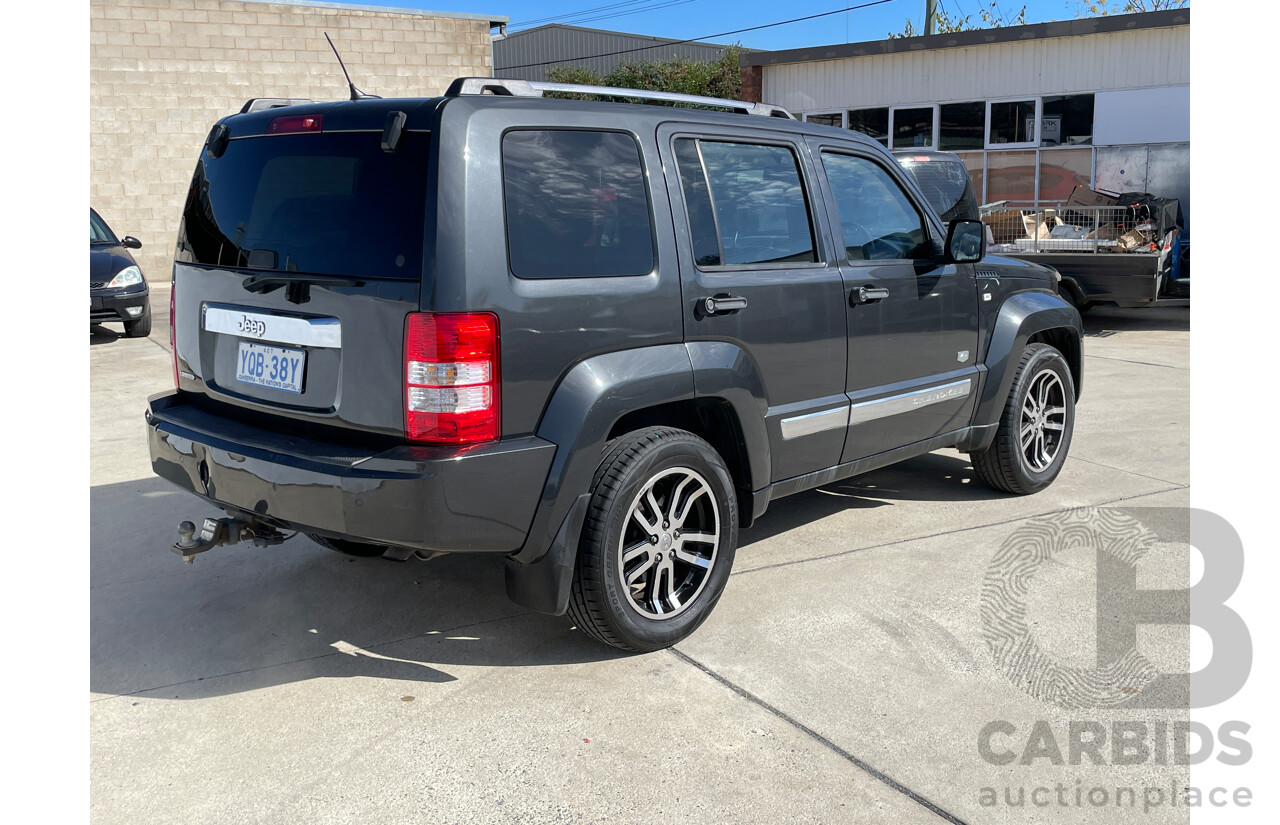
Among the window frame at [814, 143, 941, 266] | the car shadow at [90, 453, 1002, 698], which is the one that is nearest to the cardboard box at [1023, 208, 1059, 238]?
the window frame at [814, 143, 941, 266]

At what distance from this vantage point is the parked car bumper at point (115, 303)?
11.6 metres

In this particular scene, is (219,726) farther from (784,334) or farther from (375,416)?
(784,334)

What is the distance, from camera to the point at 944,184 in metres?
10.9

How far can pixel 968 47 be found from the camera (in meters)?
17.0

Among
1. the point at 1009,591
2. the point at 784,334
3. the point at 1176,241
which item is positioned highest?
the point at 1176,241

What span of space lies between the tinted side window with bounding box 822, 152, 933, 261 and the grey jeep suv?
3 cm

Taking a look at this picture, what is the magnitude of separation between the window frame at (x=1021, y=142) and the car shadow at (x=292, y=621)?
48.2 ft

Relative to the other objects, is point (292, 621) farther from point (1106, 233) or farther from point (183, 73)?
point (183, 73)

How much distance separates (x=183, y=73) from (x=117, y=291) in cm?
980

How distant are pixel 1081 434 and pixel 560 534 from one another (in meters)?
4.90

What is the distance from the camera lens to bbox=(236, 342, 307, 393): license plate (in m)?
3.43

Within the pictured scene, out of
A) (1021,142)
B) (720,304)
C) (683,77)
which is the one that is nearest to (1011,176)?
(1021,142)

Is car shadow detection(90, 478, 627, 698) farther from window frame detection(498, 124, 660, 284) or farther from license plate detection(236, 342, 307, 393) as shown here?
window frame detection(498, 124, 660, 284)
